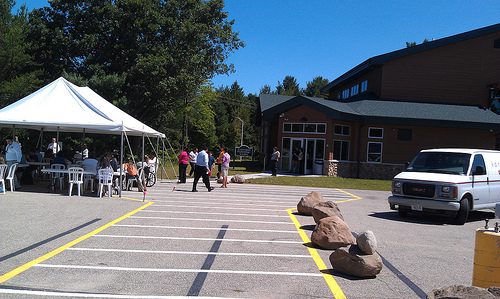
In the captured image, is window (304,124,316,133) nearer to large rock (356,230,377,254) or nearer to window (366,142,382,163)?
window (366,142,382,163)

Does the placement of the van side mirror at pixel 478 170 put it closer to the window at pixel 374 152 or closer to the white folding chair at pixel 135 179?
the white folding chair at pixel 135 179

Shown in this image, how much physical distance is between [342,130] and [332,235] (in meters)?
19.4

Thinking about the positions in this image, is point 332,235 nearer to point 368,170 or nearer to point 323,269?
point 323,269

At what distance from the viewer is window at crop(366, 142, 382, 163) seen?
86.3 ft

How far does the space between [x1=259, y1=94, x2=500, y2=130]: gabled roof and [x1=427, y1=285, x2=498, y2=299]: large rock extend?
810 inches

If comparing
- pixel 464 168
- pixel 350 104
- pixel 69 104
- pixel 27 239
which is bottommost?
pixel 27 239

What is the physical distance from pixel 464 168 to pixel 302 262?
7.41 m

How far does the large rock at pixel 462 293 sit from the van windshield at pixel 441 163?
8.20m

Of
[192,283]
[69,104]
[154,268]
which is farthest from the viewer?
[69,104]

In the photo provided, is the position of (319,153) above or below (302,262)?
above

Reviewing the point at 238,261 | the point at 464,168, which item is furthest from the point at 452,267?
the point at 464,168

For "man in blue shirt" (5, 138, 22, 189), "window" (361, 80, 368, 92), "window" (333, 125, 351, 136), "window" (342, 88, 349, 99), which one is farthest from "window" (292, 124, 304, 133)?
"man in blue shirt" (5, 138, 22, 189)

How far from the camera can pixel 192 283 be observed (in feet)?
17.3

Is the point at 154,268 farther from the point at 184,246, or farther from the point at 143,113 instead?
the point at 143,113
